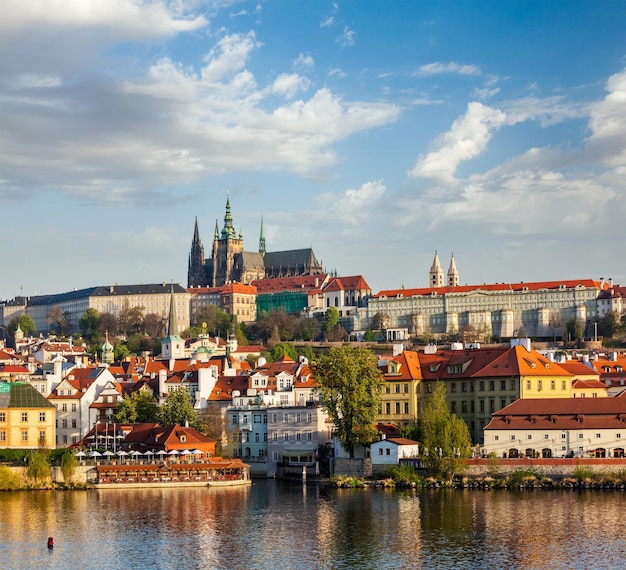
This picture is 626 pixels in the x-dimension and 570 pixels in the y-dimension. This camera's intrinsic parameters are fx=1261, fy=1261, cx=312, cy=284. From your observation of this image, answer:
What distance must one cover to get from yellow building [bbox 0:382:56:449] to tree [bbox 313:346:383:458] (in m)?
17.7

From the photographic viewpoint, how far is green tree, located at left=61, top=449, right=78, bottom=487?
7031 centimetres

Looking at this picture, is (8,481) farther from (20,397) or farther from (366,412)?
(366,412)

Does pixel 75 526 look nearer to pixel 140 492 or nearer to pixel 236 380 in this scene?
pixel 140 492

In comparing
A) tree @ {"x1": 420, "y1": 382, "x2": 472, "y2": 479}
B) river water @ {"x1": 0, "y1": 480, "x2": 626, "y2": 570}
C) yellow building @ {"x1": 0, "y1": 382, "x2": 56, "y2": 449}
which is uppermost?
yellow building @ {"x1": 0, "y1": 382, "x2": 56, "y2": 449}

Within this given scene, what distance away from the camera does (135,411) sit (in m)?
83.1

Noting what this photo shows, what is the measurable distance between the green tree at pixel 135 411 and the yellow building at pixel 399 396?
586 inches

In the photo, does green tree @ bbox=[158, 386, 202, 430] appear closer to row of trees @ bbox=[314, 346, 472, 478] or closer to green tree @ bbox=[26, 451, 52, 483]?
row of trees @ bbox=[314, 346, 472, 478]

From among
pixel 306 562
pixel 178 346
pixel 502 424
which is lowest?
pixel 306 562

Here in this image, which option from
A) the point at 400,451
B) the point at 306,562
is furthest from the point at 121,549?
the point at 400,451

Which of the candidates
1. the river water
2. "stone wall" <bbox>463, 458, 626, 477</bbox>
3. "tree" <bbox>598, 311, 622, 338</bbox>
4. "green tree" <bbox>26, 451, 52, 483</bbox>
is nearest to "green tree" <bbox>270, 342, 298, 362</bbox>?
"tree" <bbox>598, 311, 622, 338</bbox>

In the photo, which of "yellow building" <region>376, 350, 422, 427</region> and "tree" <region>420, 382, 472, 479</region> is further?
"yellow building" <region>376, 350, 422, 427</region>

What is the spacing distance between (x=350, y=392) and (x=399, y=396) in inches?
356

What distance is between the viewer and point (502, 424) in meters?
71.7

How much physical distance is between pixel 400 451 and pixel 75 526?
21.7 meters
